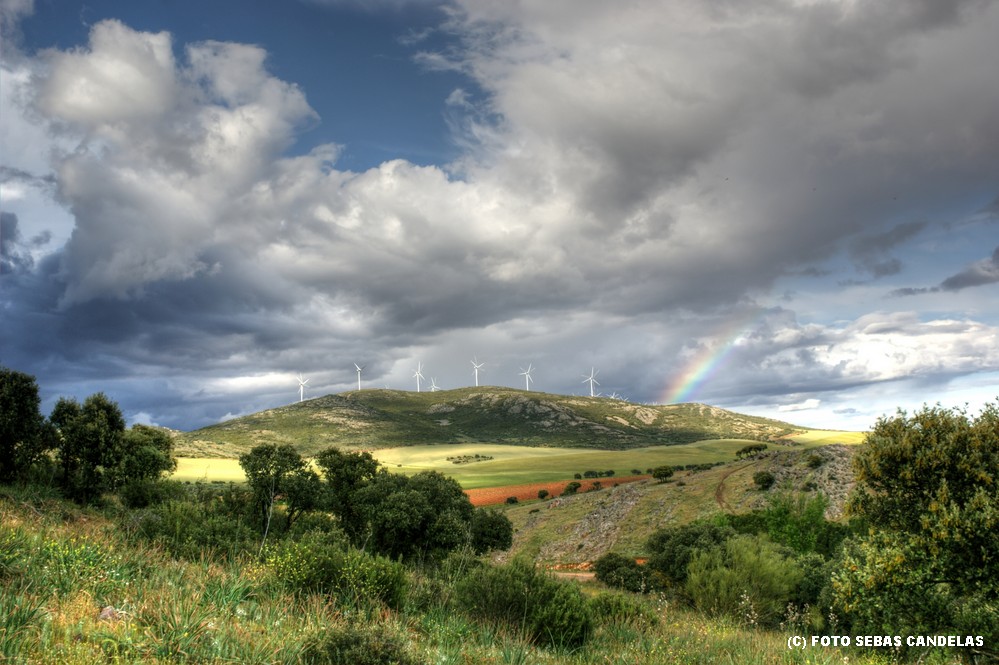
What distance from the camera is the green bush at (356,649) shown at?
8359mm

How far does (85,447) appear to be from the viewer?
47156mm

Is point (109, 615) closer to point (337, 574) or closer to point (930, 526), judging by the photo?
point (337, 574)

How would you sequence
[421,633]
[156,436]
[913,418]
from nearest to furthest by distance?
[421,633], [913,418], [156,436]

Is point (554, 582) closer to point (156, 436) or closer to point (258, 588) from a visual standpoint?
point (258, 588)

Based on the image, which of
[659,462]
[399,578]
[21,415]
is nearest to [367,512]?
[21,415]

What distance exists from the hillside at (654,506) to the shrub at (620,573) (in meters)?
11.6

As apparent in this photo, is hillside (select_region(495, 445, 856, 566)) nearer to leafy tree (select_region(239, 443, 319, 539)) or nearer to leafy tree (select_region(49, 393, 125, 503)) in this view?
leafy tree (select_region(239, 443, 319, 539))

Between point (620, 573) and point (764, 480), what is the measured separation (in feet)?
131

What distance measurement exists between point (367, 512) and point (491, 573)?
40.7 meters

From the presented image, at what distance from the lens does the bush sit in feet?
44.8

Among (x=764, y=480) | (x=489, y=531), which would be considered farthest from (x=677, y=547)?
(x=764, y=480)

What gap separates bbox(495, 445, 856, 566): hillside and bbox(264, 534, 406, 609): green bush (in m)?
57.2

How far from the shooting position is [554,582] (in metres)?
15.4

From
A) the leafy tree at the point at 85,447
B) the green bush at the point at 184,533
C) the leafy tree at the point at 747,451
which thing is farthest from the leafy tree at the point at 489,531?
the leafy tree at the point at 747,451
